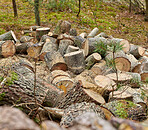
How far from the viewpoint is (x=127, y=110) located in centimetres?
257

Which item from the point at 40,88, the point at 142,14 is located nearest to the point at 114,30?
the point at 142,14

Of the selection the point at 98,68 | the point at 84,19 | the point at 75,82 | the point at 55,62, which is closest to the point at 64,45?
the point at 55,62

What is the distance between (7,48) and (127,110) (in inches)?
198

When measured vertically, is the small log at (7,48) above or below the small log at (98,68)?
above

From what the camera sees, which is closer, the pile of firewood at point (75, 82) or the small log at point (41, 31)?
the pile of firewood at point (75, 82)

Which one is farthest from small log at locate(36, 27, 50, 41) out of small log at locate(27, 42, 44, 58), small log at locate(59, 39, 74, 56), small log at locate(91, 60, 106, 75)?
small log at locate(91, 60, 106, 75)

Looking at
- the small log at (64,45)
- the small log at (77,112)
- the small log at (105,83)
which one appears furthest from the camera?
the small log at (64,45)

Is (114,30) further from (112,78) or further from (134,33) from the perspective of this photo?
(112,78)

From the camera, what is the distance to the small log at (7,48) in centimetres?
591

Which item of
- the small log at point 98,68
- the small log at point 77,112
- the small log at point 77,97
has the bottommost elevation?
the small log at point 98,68

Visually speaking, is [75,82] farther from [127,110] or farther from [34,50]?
[34,50]

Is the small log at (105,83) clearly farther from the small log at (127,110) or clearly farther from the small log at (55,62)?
the small log at (55,62)

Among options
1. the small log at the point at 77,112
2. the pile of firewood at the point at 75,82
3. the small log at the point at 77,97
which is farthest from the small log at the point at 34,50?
the small log at the point at 77,112

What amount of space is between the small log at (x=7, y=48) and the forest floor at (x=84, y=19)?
7.31 ft
